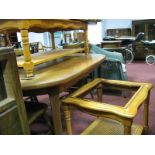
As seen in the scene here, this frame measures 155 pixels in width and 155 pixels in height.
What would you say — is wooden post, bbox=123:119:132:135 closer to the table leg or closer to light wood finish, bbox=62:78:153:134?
light wood finish, bbox=62:78:153:134

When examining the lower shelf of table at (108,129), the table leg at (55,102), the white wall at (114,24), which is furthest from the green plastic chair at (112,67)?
the white wall at (114,24)

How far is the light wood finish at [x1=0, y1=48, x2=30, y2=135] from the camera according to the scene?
83cm

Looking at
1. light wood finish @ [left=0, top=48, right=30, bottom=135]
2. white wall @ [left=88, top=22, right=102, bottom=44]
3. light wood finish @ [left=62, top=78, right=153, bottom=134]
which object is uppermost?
white wall @ [left=88, top=22, right=102, bottom=44]

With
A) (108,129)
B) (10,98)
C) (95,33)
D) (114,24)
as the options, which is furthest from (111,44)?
(10,98)

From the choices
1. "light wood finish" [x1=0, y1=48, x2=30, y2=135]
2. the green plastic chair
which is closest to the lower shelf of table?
"light wood finish" [x1=0, y1=48, x2=30, y2=135]

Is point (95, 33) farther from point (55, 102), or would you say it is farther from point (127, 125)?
point (127, 125)

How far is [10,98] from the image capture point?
892mm

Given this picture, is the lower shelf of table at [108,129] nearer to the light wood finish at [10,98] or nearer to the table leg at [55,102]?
the table leg at [55,102]

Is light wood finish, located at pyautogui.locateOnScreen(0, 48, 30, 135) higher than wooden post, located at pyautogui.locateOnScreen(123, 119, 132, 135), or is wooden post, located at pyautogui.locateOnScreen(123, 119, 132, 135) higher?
light wood finish, located at pyautogui.locateOnScreen(0, 48, 30, 135)

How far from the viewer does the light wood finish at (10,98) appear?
0.83 m

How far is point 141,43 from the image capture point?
5.89 m

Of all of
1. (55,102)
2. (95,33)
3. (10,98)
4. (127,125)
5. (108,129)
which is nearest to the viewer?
(10,98)
